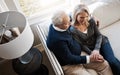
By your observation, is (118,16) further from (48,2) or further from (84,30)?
(48,2)

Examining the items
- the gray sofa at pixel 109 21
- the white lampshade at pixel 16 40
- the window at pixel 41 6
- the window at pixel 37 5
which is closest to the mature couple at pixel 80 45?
the gray sofa at pixel 109 21

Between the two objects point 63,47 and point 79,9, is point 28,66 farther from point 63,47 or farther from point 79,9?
point 79,9

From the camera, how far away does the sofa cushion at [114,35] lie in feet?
5.96

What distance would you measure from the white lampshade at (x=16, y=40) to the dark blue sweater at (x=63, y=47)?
219 millimetres

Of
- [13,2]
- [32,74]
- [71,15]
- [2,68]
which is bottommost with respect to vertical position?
[2,68]

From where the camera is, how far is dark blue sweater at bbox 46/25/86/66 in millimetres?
1545

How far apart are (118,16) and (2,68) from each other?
Answer: 1614mm

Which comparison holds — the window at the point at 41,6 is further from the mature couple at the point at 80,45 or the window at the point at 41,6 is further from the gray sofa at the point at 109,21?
the mature couple at the point at 80,45

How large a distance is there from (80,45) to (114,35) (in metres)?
Answer: 0.50

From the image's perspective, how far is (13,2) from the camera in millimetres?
1825

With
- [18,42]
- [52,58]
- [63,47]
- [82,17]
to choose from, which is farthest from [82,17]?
[18,42]

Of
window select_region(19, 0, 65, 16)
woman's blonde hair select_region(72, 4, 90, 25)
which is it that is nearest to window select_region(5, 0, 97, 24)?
window select_region(19, 0, 65, 16)

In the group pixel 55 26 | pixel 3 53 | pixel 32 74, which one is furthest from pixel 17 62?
pixel 55 26

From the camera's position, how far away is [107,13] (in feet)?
6.66
